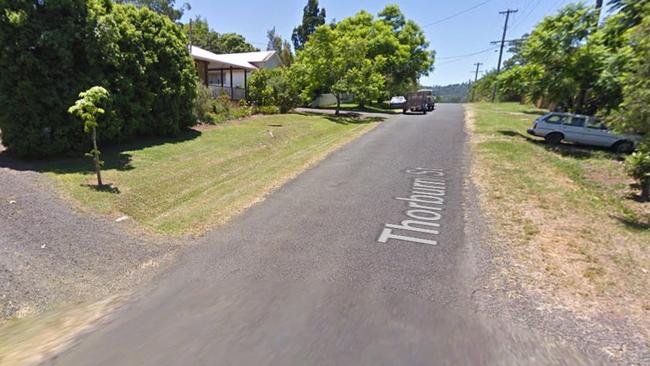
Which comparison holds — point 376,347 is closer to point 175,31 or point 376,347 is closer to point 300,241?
point 300,241

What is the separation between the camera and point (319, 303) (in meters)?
3.87

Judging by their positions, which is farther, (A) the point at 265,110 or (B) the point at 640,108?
(A) the point at 265,110

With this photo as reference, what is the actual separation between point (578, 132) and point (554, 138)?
0.88 metres

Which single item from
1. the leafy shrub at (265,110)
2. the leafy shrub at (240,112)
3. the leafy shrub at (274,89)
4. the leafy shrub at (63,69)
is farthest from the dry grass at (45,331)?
the leafy shrub at (274,89)

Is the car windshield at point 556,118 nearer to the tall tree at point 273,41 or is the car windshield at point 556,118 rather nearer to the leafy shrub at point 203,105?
the leafy shrub at point 203,105

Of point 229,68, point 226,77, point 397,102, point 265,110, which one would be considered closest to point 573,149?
point 265,110

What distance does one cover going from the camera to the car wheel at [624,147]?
13.8 meters

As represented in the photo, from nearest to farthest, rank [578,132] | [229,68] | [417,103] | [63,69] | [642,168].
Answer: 1. [642,168]
2. [63,69]
3. [578,132]
4. [229,68]
5. [417,103]

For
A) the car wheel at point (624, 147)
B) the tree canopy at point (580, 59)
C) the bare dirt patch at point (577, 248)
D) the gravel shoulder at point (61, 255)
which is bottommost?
the gravel shoulder at point (61, 255)

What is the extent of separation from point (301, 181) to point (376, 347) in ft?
20.1

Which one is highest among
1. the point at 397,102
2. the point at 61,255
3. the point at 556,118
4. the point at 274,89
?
the point at 274,89

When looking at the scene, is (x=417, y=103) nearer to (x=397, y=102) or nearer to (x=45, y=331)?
(x=397, y=102)

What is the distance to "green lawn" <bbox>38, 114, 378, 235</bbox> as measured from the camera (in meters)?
6.91

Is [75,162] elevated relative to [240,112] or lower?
lower
